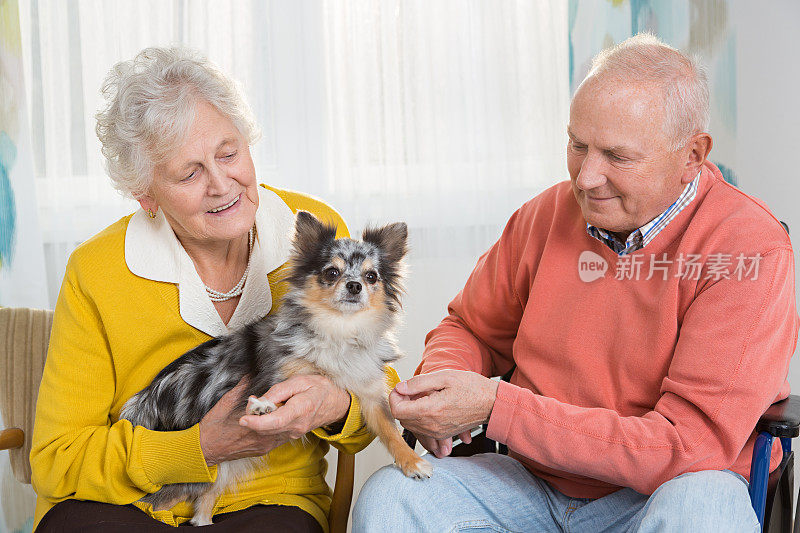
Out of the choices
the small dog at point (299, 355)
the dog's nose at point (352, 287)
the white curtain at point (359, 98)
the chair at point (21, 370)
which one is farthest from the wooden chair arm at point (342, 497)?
the white curtain at point (359, 98)

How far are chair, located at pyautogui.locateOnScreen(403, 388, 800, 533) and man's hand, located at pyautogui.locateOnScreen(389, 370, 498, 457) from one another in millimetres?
537

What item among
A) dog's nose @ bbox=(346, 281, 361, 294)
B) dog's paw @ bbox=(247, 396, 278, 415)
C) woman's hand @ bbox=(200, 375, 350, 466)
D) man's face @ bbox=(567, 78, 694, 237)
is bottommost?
woman's hand @ bbox=(200, 375, 350, 466)

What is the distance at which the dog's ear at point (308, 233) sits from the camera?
172 centimetres

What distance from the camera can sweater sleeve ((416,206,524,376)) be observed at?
182 cm

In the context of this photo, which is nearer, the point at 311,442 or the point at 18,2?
the point at 311,442

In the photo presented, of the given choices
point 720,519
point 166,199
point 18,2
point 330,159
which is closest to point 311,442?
point 166,199

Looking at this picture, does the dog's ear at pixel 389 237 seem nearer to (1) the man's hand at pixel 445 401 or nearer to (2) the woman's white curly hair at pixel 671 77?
(1) the man's hand at pixel 445 401

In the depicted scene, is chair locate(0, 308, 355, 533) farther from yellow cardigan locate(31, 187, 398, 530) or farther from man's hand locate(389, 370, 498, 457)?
man's hand locate(389, 370, 498, 457)

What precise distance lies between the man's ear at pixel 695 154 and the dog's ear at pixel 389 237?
0.69 m

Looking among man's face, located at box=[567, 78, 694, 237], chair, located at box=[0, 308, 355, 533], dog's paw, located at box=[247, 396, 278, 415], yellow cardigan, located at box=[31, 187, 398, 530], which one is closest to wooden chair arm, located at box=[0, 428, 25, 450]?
chair, located at box=[0, 308, 355, 533]

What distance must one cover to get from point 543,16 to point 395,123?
2.45ft

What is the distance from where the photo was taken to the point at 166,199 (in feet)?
5.57

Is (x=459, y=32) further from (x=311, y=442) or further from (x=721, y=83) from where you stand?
(x=311, y=442)

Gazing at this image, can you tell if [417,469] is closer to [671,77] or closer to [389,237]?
[389,237]
